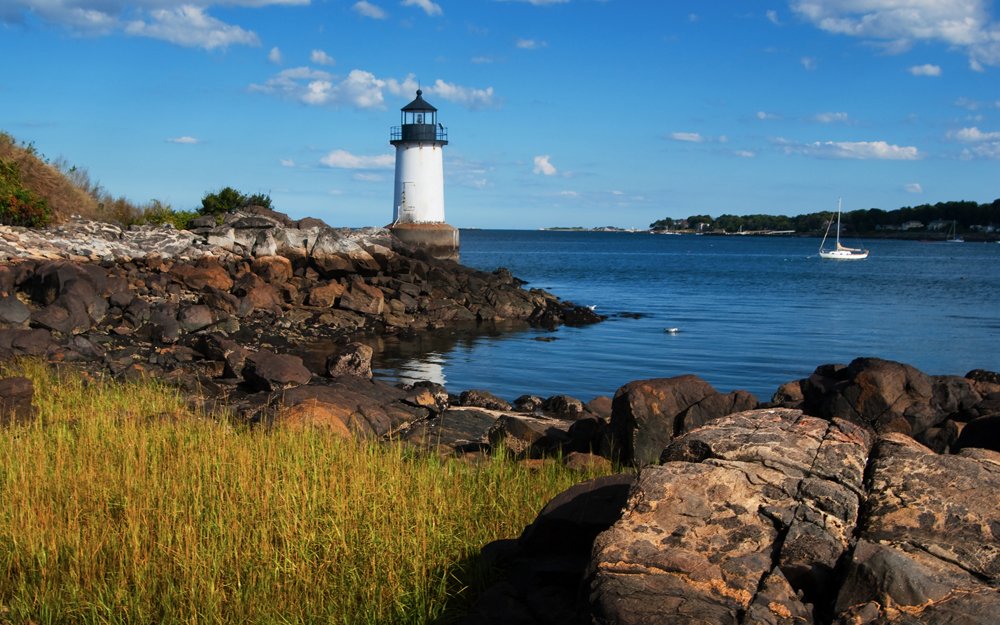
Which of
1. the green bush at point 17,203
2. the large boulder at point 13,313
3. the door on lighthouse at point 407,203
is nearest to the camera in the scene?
the large boulder at point 13,313

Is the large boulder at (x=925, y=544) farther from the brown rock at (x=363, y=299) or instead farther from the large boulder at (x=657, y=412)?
the brown rock at (x=363, y=299)

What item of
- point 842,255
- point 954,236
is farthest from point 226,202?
point 954,236

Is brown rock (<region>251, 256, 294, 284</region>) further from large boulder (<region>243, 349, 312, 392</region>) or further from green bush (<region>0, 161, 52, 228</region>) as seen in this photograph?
large boulder (<region>243, 349, 312, 392</region>)

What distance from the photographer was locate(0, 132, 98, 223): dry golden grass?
112 ft

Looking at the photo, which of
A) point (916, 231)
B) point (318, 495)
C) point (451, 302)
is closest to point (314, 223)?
point (451, 302)

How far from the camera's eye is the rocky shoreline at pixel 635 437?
387 cm

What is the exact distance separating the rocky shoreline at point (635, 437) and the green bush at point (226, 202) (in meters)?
8.57

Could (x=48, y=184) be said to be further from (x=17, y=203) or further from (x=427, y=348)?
(x=427, y=348)

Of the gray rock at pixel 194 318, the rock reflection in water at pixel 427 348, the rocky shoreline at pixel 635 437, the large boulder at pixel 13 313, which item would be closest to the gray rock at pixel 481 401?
the rocky shoreline at pixel 635 437

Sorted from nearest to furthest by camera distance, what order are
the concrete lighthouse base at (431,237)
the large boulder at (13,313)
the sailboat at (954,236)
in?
the large boulder at (13,313) → the concrete lighthouse base at (431,237) → the sailboat at (954,236)

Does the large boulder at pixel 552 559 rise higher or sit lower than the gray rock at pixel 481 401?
higher

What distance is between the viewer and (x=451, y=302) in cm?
3625

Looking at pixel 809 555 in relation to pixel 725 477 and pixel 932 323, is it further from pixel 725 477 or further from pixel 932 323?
pixel 932 323

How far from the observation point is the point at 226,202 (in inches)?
1684
